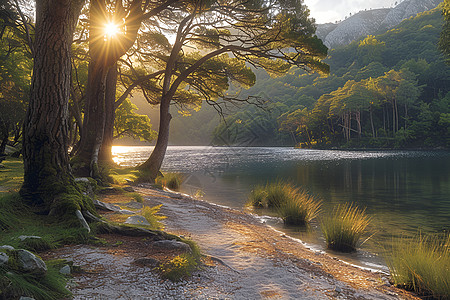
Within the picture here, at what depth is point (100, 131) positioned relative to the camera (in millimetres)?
10547

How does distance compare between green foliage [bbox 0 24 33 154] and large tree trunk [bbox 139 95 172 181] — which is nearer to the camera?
large tree trunk [bbox 139 95 172 181]

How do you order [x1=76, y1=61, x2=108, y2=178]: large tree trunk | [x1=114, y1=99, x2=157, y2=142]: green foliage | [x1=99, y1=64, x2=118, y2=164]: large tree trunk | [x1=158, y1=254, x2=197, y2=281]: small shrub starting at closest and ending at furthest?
[x1=158, y1=254, x2=197, y2=281]: small shrub, [x1=76, y1=61, x2=108, y2=178]: large tree trunk, [x1=99, y1=64, x2=118, y2=164]: large tree trunk, [x1=114, y1=99, x2=157, y2=142]: green foliage

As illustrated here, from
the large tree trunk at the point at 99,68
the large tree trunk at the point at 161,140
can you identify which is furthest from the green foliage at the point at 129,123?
the large tree trunk at the point at 99,68

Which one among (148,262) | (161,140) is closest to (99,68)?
(161,140)

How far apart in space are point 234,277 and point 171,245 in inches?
41.1

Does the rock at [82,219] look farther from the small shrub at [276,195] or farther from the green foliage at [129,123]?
the green foliage at [129,123]

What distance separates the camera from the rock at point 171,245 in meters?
4.18

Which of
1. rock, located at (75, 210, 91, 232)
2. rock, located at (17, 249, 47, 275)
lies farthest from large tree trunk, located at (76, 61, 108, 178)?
rock, located at (17, 249, 47, 275)

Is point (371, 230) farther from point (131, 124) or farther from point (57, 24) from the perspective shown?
point (131, 124)

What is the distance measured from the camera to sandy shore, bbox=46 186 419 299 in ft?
10.1

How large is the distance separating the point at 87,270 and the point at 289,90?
5029 inches

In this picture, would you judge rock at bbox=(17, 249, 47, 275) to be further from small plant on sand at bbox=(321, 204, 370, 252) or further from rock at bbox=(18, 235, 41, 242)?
small plant on sand at bbox=(321, 204, 370, 252)

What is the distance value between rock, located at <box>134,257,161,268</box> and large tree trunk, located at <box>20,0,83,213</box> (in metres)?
2.33

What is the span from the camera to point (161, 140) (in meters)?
14.2
